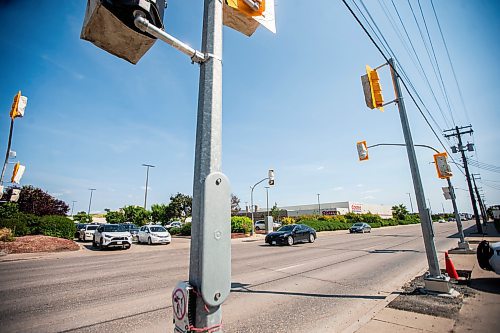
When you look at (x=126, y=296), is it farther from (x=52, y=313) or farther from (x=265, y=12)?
(x=265, y=12)

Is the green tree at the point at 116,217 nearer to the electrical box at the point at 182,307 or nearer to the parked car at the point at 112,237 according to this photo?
the parked car at the point at 112,237

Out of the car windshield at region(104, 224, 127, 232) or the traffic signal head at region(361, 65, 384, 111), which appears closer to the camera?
the traffic signal head at region(361, 65, 384, 111)

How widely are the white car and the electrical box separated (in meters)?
20.8

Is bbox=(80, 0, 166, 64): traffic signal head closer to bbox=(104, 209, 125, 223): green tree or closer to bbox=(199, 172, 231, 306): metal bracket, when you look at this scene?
bbox=(199, 172, 231, 306): metal bracket

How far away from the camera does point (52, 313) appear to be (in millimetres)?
4969

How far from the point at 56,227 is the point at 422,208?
2495 centimetres

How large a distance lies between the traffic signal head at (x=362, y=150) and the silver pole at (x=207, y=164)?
861 centimetres

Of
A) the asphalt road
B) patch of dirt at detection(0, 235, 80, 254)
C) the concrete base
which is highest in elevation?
patch of dirt at detection(0, 235, 80, 254)

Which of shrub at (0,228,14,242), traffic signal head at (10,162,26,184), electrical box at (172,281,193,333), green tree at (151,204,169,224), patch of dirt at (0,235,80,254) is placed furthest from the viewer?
green tree at (151,204,169,224)

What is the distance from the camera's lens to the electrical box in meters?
1.18

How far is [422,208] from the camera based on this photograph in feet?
20.3

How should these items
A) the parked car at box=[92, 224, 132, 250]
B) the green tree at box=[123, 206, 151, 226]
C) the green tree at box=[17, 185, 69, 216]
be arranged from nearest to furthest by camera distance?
the parked car at box=[92, 224, 132, 250]
the green tree at box=[17, 185, 69, 216]
the green tree at box=[123, 206, 151, 226]

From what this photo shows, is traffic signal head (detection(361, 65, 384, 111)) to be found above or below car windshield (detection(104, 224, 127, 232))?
above

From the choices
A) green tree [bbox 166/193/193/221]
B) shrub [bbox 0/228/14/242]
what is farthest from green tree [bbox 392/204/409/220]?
shrub [bbox 0/228/14/242]
